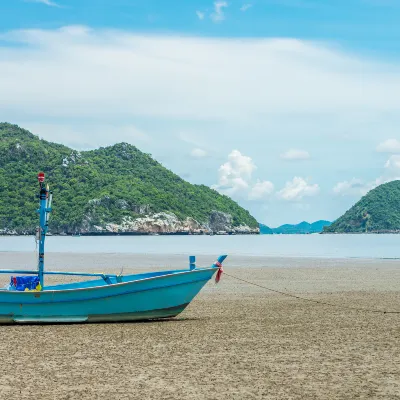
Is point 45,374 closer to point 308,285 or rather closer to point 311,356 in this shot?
point 311,356

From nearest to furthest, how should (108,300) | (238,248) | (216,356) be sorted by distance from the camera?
(216,356) < (108,300) < (238,248)

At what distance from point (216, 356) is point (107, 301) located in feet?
15.0

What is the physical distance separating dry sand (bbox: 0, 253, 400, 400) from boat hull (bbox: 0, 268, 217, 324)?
0.99 ft

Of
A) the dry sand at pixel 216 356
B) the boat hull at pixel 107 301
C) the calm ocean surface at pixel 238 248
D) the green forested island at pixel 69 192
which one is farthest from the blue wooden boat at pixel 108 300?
the green forested island at pixel 69 192

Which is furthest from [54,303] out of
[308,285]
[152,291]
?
[308,285]

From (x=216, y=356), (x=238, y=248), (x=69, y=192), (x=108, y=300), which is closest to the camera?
(x=216, y=356)

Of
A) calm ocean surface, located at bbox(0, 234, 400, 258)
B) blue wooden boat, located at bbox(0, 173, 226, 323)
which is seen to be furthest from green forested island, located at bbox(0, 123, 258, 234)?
blue wooden boat, located at bbox(0, 173, 226, 323)

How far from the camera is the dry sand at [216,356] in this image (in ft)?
31.4

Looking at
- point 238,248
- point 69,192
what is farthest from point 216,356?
point 69,192

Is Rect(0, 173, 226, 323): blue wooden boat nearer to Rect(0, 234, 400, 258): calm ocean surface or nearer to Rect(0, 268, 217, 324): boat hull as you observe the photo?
Rect(0, 268, 217, 324): boat hull

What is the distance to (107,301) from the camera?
15891 millimetres

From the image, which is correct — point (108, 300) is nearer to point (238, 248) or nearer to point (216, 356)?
point (216, 356)

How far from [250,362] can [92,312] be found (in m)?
5.50

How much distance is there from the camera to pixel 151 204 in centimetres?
19738
